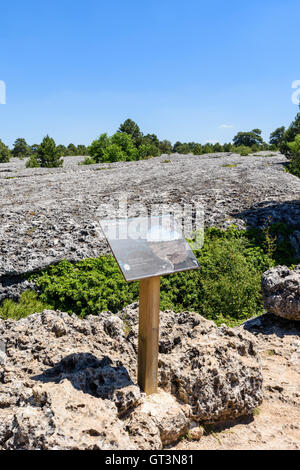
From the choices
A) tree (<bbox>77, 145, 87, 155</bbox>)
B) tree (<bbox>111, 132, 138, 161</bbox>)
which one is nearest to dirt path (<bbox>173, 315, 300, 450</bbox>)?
tree (<bbox>111, 132, 138, 161</bbox>)

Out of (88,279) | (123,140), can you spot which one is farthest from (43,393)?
(123,140)

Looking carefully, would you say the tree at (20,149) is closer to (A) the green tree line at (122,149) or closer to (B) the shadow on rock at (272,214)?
(A) the green tree line at (122,149)

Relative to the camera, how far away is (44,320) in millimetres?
4520


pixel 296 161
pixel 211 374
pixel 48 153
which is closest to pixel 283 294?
pixel 211 374

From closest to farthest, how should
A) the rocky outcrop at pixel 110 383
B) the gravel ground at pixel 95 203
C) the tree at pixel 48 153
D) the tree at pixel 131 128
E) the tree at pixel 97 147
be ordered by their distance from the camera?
the rocky outcrop at pixel 110 383, the gravel ground at pixel 95 203, the tree at pixel 48 153, the tree at pixel 97 147, the tree at pixel 131 128

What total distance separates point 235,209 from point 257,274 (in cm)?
336

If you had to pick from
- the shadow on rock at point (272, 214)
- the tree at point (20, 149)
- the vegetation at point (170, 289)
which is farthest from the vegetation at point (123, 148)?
the vegetation at point (170, 289)

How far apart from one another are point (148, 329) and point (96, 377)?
2.34 feet

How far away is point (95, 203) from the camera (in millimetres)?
10398

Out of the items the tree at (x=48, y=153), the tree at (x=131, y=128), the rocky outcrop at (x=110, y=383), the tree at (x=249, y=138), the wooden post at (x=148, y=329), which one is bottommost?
the rocky outcrop at (x=110, y=383)

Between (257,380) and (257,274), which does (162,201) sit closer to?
(257,274)

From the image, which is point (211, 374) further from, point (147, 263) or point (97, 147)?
point (97, 147)

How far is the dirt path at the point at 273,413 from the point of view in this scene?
342 centimetres

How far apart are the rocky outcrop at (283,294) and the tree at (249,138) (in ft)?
304
